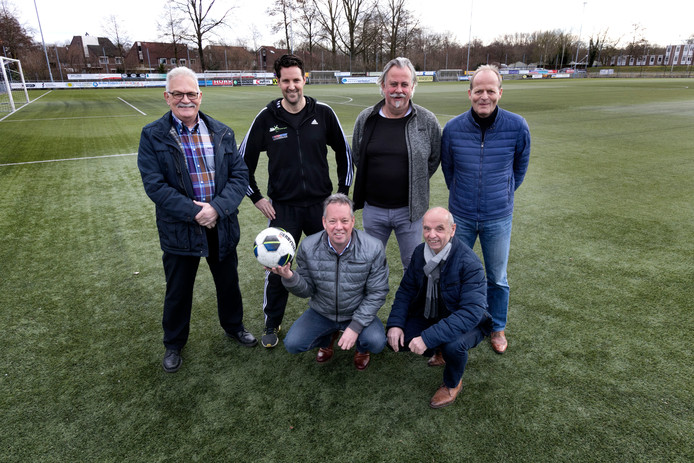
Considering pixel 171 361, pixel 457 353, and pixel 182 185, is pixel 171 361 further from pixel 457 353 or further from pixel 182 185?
pixel 457 353

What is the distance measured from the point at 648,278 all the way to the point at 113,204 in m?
7.31

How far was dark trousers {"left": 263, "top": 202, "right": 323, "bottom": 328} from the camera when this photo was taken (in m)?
3.22

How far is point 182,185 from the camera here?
272cm

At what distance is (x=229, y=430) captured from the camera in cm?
247

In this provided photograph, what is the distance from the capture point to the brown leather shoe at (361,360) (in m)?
2.99

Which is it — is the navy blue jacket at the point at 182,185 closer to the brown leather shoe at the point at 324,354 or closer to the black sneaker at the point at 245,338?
the black sneaker at the point at 245,338

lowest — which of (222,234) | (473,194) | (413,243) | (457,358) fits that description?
(457,358)

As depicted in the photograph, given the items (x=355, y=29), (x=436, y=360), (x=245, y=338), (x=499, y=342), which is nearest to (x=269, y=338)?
(x=245, y=338)

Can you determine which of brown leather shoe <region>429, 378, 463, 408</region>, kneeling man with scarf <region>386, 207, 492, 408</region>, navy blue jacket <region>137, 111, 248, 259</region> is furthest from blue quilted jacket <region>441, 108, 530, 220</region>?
navy blue jacket <region>137, 111, 248, 259</region>

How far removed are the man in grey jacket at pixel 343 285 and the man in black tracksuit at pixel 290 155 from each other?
0.39m

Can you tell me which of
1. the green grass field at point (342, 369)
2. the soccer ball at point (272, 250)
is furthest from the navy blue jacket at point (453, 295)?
the soccer ball at point (272, 250)

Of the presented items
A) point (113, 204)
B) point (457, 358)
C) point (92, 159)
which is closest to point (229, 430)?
point (457, 358)

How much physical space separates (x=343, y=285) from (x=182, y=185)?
1.29 metres

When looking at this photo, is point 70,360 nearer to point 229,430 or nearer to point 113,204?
point 229,430
